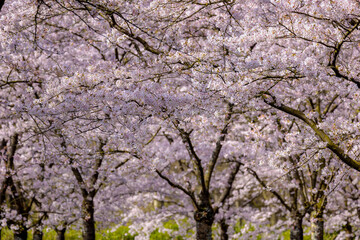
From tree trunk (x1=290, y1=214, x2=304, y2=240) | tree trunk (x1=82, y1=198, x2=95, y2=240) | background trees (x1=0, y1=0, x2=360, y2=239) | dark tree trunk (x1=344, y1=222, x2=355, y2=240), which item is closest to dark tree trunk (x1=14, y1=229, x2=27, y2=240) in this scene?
background trees (x1=0, y1=0, x2=360, y2=239)

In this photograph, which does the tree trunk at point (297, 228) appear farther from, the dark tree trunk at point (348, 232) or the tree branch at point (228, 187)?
the dark tree trunk at point (348, 232)

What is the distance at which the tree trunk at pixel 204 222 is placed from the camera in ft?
26.7

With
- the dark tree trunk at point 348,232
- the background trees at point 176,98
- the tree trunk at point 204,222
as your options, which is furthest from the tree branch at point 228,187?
the dark tree trunk at point 348,232

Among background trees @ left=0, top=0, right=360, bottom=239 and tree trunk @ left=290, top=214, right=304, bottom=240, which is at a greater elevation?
background trees @ left=0, top=0, right=360, bottom=239

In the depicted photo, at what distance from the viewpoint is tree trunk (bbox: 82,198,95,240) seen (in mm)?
9367

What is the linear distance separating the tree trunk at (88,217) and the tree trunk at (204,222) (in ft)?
9.31

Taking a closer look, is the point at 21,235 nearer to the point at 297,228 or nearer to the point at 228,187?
the point at 228,187

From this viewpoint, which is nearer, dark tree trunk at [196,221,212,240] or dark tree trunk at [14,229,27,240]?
dark tree trunk at [196,221,212,240]

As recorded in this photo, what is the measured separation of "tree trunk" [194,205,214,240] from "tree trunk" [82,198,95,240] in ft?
9.31

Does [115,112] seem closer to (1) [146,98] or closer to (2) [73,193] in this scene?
(1) [146,98]

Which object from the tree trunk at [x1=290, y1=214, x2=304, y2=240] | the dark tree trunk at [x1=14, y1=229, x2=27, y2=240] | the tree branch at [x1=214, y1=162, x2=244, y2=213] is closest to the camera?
the tree branch at [x1=214, y1=162, x2=244, y2=213]

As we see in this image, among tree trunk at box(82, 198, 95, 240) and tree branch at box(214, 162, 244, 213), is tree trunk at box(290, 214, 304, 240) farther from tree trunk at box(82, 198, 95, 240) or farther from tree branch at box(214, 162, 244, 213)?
tree trunk at box(82, 198, 95, 240)

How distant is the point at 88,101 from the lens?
4.96 metres

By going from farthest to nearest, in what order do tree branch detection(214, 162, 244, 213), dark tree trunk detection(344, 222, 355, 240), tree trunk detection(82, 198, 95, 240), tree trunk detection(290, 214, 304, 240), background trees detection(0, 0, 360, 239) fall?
dark tree trunk detection(344, 222, 355, 240), tree trunk detection(290, 214, 304, 240), tree trunk detection(82, 198, 95, 240), tree branch detection(214, 162, 244, 213), background trees detection(0, 0, 360, 239)
